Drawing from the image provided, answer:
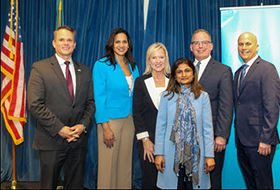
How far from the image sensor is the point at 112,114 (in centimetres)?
250

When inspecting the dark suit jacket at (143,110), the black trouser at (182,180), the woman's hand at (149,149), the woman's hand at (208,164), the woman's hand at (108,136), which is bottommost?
the black trouser at (182,180)

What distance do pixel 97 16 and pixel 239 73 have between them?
2370mm

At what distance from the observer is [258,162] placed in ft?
7.27

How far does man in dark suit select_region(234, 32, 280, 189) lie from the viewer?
7.04 ft

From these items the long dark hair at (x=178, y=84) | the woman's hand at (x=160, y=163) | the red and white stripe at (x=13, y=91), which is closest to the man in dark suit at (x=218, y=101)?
the long dark hair at (x=178, y=84)

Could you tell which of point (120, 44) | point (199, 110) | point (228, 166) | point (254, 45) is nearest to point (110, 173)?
point (199, 110)

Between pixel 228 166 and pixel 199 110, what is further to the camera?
pixel 228 166

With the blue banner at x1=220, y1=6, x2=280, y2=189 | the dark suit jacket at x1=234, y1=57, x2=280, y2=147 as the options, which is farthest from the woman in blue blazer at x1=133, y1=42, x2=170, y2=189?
the blue banner at x1=220, y1=6, x2=280, y2=189

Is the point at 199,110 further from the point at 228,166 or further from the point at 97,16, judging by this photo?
the point at 97,16

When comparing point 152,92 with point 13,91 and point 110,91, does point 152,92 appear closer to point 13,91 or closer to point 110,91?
point 110,91

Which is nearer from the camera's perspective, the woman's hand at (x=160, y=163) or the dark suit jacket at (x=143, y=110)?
the woman's hand at (x=160, y=163)

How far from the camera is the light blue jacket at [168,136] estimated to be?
77.4 inches

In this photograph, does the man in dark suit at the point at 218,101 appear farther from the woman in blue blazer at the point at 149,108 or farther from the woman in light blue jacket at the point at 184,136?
the woman in blue blazer at the point at 149,108

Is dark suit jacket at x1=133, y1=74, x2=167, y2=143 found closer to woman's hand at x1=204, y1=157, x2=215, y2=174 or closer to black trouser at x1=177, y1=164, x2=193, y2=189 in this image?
A: black trouser at x1=177, y1=164, x2=193, y2=189
